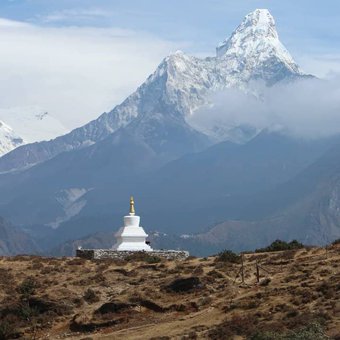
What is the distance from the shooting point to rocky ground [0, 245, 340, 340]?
57719 mm

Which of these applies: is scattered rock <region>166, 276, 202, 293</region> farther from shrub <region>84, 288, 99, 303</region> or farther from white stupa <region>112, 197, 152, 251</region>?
white stupa <region>112, 197, 152, 251</region>

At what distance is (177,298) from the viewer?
66.2 m

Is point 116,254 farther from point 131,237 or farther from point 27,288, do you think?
point 27,288

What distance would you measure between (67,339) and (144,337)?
5538 mm

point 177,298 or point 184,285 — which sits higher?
point 184,285

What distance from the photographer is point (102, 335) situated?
205ft

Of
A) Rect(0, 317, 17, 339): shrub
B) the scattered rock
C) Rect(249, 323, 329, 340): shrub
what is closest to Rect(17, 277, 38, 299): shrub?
Rect(0, 317, 17, 339): shrub

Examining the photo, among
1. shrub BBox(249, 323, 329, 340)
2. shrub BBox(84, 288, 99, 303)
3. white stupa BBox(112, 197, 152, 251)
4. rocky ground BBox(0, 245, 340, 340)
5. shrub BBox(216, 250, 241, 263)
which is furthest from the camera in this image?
white stupa BBox(112, 197, 152, 251)

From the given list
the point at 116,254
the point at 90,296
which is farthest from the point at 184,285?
the point at 116,254

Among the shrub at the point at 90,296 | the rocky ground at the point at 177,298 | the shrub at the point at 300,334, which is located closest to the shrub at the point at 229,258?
the rocky ground at the point at 177,298

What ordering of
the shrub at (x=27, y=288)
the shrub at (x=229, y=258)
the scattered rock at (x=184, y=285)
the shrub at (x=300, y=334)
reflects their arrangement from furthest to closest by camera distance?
1. the shrub at (x=229, y=258)
2. the shrub at (x=27, y=288)
3. the scattered rock at (x=184, y=285)
4. the shrub at (x=300, y=334)

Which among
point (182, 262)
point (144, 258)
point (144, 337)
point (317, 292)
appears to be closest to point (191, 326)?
point (144, 337)

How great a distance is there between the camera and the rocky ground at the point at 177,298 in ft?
189

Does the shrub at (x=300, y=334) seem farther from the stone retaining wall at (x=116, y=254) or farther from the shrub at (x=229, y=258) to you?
the stone retaining wall at (x=116, y=254)
